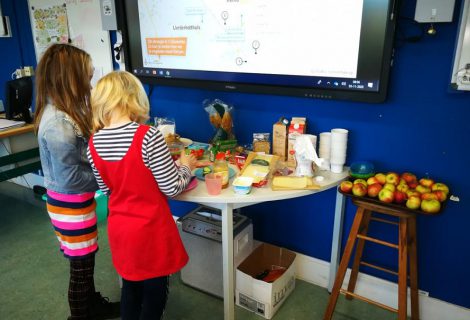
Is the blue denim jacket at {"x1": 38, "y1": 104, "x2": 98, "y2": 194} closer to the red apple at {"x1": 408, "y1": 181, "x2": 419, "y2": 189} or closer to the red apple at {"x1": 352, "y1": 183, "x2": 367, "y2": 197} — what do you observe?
the red apple at {"x1": 352, "y1": 183, "x2": 367, "y2": 197}

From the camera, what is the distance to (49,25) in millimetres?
2945

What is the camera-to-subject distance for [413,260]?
165cm

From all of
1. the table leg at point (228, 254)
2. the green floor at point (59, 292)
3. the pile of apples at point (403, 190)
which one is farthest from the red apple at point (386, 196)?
the green floor at point (59, 292)

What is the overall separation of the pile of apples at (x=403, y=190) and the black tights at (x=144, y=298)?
0.86 metres

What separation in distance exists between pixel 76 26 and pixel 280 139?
6.07 ft

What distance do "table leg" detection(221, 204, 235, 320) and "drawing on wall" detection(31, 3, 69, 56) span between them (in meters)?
2.12

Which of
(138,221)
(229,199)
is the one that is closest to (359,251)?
(229,199)

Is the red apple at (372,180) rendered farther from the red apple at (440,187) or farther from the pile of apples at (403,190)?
the red apple at (440,187)

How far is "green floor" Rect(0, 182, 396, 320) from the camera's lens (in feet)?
6.51

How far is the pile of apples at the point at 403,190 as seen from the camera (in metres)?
1.46

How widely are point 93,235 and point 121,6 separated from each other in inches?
52.4

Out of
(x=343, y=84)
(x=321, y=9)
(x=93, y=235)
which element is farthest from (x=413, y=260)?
(x=93, y=235)

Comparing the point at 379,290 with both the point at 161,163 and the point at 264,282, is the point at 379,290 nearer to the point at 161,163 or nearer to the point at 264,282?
the point at 264,282

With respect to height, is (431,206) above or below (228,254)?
above
